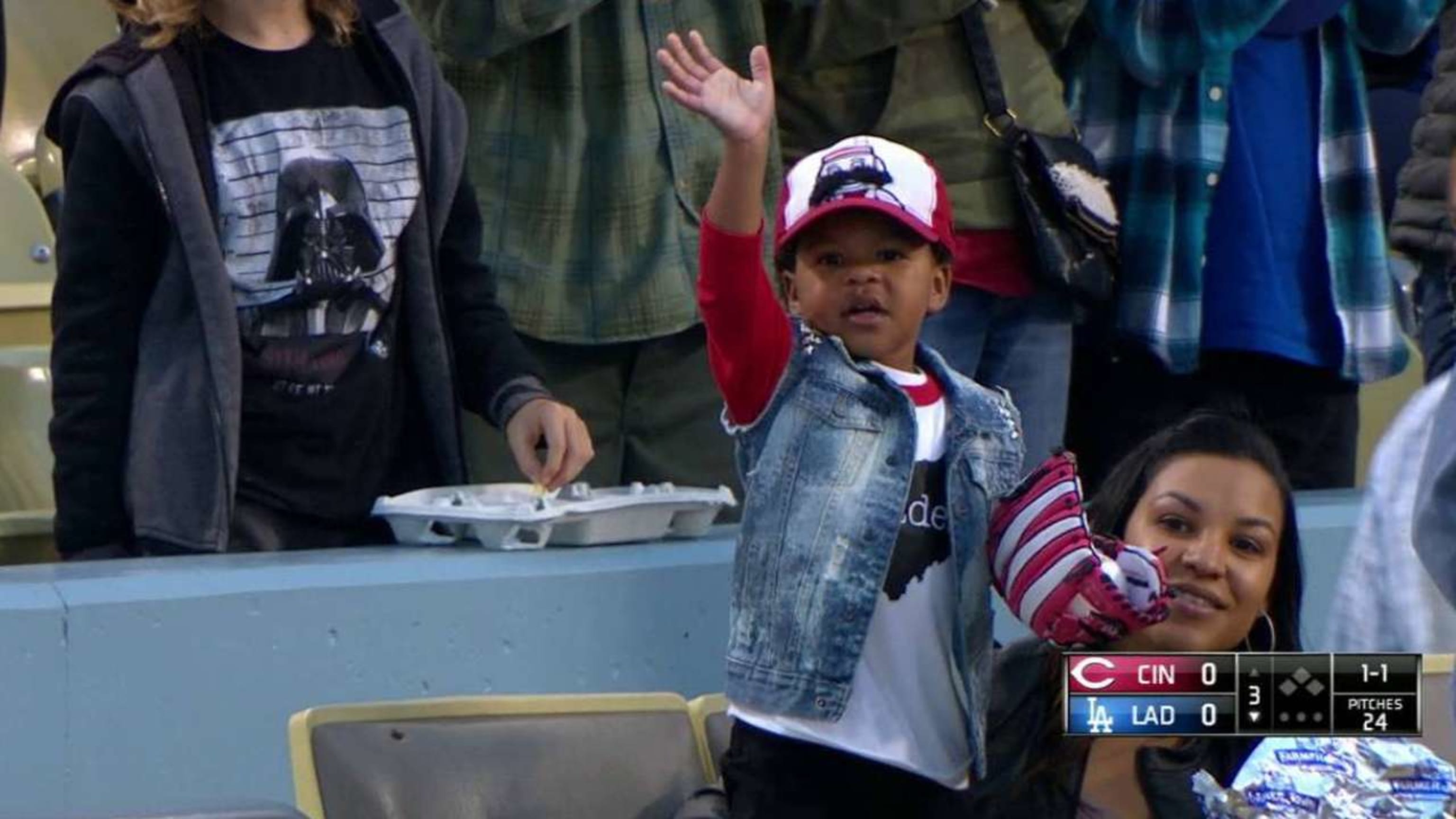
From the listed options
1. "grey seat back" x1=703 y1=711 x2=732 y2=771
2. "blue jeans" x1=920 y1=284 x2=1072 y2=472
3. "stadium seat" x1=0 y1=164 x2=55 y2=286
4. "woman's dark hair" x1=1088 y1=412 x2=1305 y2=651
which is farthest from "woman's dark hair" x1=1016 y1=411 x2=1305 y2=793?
"stadium seat" x1=0 y1=164 x2=55 y2=286

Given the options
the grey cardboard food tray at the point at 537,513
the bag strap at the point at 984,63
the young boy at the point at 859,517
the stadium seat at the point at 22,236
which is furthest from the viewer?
the stadium seat at the point at 22,236

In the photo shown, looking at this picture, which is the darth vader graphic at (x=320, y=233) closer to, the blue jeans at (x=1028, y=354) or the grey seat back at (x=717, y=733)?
the grey seat back at (x=717, y=733)

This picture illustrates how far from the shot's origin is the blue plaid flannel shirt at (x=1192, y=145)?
5484mm

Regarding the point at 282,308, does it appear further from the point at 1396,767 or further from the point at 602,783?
the point at 1396,767

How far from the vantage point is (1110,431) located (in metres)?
5.61

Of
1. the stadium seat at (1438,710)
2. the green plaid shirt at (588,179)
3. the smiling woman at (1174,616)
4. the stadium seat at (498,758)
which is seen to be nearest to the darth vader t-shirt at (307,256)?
the green plaid shirt at (588,179)

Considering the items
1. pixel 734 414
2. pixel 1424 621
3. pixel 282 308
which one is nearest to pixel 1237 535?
pixel 1424 621

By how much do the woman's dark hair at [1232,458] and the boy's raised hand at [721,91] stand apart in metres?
0.65

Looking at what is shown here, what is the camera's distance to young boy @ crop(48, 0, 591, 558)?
177 inches

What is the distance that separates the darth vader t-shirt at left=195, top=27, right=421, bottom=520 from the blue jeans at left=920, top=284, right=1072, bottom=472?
102 centimetres

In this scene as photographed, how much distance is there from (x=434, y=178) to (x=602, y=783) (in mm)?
1170

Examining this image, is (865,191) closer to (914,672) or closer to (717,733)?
(914,672)

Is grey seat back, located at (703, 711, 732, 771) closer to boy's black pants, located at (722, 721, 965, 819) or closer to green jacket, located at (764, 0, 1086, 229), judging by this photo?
boy's black pants, located at (722, 721, 965, 819)

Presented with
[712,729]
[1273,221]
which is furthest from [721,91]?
[1273,221]
